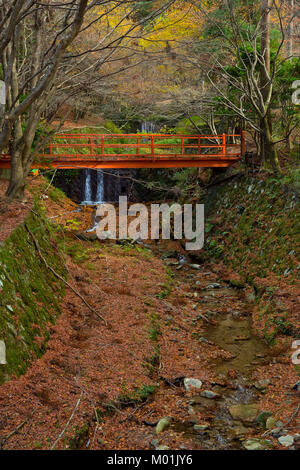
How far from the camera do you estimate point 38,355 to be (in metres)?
5.72

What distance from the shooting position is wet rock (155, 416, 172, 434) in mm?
5262

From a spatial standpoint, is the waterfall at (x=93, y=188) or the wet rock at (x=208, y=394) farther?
the waterfall at (x=93, y=188)

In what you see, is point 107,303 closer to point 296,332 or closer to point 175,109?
point 296,332

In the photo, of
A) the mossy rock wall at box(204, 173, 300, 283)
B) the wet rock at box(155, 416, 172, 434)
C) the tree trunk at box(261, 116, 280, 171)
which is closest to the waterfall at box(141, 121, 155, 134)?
the mossy rock wall at box(204, 173, 300, 283)

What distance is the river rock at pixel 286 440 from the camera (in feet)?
15.8

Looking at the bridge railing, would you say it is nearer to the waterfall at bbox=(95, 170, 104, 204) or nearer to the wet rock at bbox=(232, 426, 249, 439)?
the waterfall at bbox=(95, 170, 104, 204)

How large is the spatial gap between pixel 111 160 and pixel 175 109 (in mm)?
3789

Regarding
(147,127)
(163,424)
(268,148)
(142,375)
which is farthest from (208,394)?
(147,127)

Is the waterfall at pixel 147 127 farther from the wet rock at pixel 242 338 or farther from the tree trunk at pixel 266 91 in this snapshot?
the wet rock at pixel 242 338

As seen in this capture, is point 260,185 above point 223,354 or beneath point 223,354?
above

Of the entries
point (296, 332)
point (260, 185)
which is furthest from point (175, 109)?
point (296, 332)

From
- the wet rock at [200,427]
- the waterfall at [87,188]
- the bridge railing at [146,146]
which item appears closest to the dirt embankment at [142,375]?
the wet rock at [200,427]

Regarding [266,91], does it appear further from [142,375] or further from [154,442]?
[154,442]

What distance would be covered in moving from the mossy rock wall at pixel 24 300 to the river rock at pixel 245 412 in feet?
9.80
